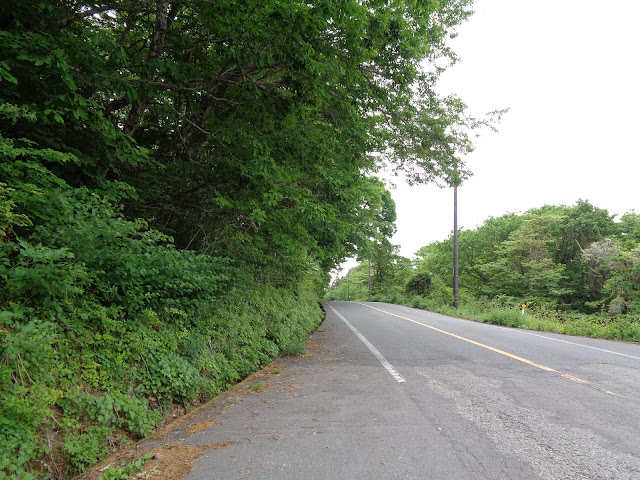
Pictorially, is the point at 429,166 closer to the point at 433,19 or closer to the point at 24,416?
the point at 433,19

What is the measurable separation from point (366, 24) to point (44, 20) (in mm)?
4501

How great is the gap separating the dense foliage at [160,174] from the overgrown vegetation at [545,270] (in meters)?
11.6

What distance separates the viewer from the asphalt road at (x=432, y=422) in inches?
102

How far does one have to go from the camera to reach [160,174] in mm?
6633

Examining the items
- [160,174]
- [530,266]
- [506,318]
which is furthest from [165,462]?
[530,266]

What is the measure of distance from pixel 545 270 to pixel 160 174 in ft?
100

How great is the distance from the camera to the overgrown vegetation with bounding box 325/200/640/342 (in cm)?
2059

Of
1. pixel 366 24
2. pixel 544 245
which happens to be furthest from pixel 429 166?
pixel 544 245

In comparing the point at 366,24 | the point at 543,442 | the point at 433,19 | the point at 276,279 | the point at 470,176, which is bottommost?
the point at 543,442

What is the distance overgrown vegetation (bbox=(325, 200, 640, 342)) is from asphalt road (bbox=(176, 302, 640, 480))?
384 inches

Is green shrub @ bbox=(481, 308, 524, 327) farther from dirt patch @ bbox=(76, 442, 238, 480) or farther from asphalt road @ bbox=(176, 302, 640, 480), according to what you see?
dirt patch @ bbox=(76, 442, 238, 480)

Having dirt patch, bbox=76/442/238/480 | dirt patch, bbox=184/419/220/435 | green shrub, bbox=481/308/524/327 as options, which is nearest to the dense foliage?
dirt patch, bbox=76/442/238/480

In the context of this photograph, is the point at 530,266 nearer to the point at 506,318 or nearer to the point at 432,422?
the point at 506,318

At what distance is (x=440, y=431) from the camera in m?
3.21
